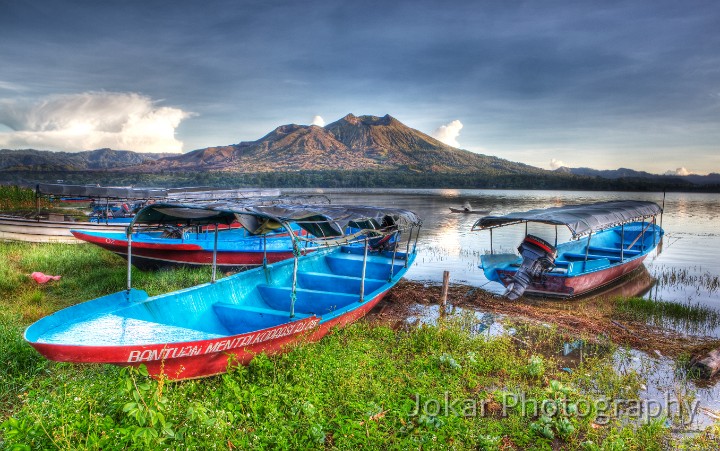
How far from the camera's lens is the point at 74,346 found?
489 centimetres

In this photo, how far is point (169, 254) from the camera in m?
14.6

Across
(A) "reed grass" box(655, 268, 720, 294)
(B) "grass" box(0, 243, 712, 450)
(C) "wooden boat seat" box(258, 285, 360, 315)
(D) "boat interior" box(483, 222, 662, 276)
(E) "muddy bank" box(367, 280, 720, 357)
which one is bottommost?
(E) "muddy bank" box(367, 280, 720, 357)

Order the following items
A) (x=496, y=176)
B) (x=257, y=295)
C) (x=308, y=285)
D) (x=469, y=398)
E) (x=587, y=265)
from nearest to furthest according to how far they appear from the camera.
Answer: (x=469, y=398) < (x=257, y=295) < (x=308, y=285) < (x=587, y=265) < (x=496, y=176)

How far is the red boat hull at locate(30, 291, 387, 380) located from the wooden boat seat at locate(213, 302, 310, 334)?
0.66 m

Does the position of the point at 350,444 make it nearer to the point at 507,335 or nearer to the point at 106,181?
the point at 507,335

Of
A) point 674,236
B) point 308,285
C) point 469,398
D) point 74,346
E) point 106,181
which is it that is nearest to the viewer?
point 74,346

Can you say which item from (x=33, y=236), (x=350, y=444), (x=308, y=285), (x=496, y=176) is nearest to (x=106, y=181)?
(x=33, y=236)

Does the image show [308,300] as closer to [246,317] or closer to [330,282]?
[330,282]

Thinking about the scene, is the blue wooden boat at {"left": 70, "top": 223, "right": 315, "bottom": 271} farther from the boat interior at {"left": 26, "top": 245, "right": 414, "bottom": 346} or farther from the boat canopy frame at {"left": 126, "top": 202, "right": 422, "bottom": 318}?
the boat canopy frame at {"left": 126, "top": 202, "right": 422, "bottom": 318}

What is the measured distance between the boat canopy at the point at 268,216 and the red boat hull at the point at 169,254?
14.8ft

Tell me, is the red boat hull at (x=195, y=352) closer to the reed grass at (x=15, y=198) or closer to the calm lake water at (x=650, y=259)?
the calm lake water at (x=650, y=259)

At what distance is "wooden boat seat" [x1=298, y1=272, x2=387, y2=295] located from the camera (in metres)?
11.1

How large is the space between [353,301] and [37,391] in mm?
5872

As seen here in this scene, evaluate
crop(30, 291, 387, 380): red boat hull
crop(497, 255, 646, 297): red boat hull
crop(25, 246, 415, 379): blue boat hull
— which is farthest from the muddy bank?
crop(30, 291, 387, 380): red boat hull
